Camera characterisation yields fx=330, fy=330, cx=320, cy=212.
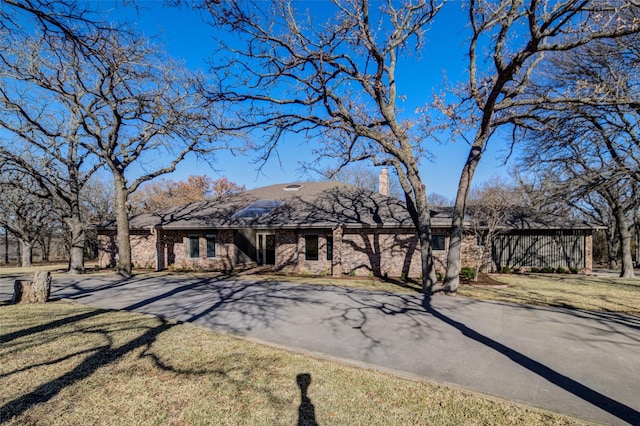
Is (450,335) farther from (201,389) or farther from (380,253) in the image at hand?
(380,253)

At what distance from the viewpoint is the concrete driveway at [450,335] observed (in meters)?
4.10

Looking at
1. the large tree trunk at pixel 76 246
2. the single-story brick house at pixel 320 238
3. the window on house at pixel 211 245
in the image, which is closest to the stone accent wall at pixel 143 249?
the single-story brick house at pixel 320 238

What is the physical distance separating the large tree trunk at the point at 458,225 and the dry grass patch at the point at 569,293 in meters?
0.69

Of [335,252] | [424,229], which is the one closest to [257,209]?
[335,252]

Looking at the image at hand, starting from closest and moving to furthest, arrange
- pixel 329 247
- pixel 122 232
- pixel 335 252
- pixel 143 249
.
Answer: pixel 122 232 → pixel 335 252 → pixel 329 247 → pixel 143 249

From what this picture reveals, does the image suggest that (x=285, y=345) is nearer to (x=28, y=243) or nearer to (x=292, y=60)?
(x=292, y=60)

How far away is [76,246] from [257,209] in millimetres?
9414

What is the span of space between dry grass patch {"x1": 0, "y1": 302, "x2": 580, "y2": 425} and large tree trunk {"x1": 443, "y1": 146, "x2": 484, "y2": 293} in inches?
279

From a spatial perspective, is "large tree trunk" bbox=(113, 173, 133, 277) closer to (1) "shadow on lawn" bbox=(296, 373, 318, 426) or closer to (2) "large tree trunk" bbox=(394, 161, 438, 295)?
(2) "large tree trunk" bbox=(394, 161, 438, 295)

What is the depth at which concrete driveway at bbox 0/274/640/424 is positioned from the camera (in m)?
4.10

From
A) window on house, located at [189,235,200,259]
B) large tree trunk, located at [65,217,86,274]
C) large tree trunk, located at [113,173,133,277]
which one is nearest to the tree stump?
large tree trunk, located at [113,173,133,277]

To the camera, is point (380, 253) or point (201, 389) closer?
point (201, 389)

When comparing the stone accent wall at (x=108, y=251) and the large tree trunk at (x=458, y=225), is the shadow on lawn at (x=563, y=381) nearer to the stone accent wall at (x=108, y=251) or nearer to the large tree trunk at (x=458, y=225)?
the large tree trunk at (x=458, y=225)

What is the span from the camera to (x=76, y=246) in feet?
56.1
